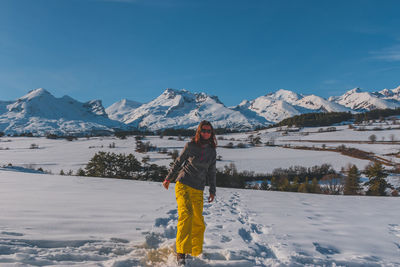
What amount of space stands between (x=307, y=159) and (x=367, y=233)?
354 ft

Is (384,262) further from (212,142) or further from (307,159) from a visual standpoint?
(307,159)

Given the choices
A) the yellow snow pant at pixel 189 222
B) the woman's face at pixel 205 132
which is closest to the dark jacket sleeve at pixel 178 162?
the yellow snow pant at pixel 189 222

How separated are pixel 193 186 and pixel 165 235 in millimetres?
1727

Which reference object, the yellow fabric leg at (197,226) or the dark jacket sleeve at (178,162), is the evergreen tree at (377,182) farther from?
→ the dark jacket sleeve at (178,162)

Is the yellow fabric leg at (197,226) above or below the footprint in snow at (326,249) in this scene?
above

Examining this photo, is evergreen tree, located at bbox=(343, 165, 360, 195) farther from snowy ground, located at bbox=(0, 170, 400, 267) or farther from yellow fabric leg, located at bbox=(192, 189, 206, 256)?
yellow fabric leg, located at bbox=(192, 189, 206, 256)

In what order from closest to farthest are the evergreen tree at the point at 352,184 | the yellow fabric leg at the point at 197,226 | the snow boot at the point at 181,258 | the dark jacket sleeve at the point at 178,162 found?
the snow boot at the point at 181,258, the yellow fabric leg at the point at 197,226, the dark jacket sleeve at the point at 178,162, the evergreen tree at the point at 352,184

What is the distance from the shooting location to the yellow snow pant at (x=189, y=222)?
435 cm

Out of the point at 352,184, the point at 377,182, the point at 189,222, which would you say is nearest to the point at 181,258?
the point at 189,222

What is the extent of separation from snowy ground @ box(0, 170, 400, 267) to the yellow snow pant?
0.90ft

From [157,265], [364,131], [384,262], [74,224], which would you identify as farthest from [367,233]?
[364,131]

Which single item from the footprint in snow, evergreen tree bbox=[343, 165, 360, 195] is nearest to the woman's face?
the footprint in snow

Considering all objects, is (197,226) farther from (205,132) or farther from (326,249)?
(326,249)

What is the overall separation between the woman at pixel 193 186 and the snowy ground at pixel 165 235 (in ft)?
1.28
